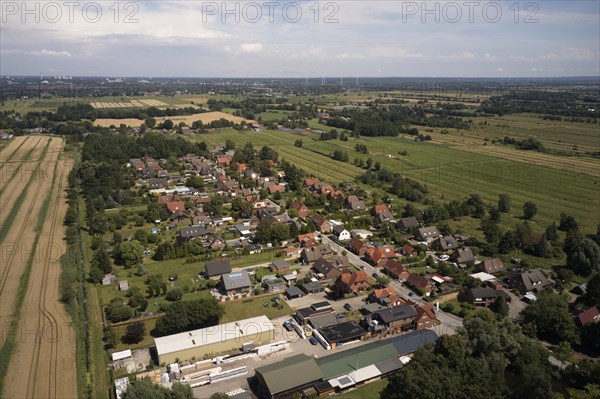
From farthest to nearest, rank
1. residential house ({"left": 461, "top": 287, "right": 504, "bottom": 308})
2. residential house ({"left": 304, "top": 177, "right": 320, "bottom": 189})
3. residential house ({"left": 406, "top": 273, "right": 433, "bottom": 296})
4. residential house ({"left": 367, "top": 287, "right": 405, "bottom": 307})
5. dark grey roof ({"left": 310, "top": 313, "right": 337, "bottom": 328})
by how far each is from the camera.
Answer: residential house ({"left": 304, "top": 177, "right": 320, "bottom": 189}) → residential house ({"left": 406, "top": 273, "right": 433, "bottom": 296}) → residential house ({"left": 461, "top": 287, "right": 504, "bottom": 308}) → residential house ({"left": 367, "top": 287, "right": 405, "bottom": 307}) → dark grey roof ({"left": 310, "top": 313, "right": 337, "bottom": 328})

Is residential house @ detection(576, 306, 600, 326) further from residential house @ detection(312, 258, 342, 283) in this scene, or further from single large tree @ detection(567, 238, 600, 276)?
residential house @ detection(312, 258, 342, 283)

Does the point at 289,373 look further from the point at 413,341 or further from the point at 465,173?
the point at 465,173

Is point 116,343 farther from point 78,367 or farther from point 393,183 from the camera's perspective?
point 393,183

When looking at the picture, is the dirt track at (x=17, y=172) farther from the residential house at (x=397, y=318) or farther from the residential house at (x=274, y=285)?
the residential house at (x=397, y=318)

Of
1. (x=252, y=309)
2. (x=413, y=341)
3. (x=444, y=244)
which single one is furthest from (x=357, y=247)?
(x=413, y=341)

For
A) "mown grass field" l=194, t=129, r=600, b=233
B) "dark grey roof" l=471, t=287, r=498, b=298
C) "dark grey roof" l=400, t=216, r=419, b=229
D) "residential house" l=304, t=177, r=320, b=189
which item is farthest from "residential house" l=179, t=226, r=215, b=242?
"dark grey roof" l=471, t=287, r=498, b=298

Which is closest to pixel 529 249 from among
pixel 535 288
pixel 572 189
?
pixel 535 288
